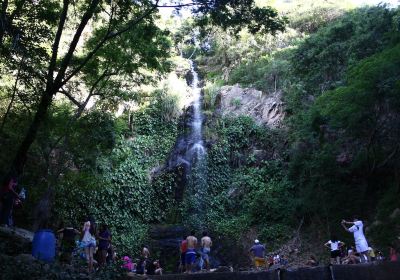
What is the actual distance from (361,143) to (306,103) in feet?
14.8

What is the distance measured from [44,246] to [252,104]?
66.3ft

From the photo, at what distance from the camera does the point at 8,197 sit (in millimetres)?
11047

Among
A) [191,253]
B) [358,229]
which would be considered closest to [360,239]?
[358,229]

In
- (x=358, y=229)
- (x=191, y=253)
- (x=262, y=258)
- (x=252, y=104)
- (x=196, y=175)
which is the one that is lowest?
(x=191, y=253)

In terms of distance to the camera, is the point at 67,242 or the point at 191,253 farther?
the point at 191,253

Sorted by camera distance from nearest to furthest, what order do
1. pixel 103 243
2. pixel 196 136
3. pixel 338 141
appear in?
Answer: pixel 103 243, pixel 338 141, pixel 196 136

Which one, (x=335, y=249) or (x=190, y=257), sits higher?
(x=335, y=249)

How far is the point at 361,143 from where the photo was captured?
20172 millimetres

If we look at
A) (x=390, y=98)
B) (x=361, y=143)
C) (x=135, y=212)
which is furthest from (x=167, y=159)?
(x=390, y=98)

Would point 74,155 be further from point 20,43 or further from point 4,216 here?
point 20,43

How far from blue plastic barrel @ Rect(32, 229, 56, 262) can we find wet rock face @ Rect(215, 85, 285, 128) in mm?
18051

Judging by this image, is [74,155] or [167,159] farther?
[167,159]

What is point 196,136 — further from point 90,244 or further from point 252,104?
point 90,244

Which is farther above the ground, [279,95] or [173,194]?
[279,95]
